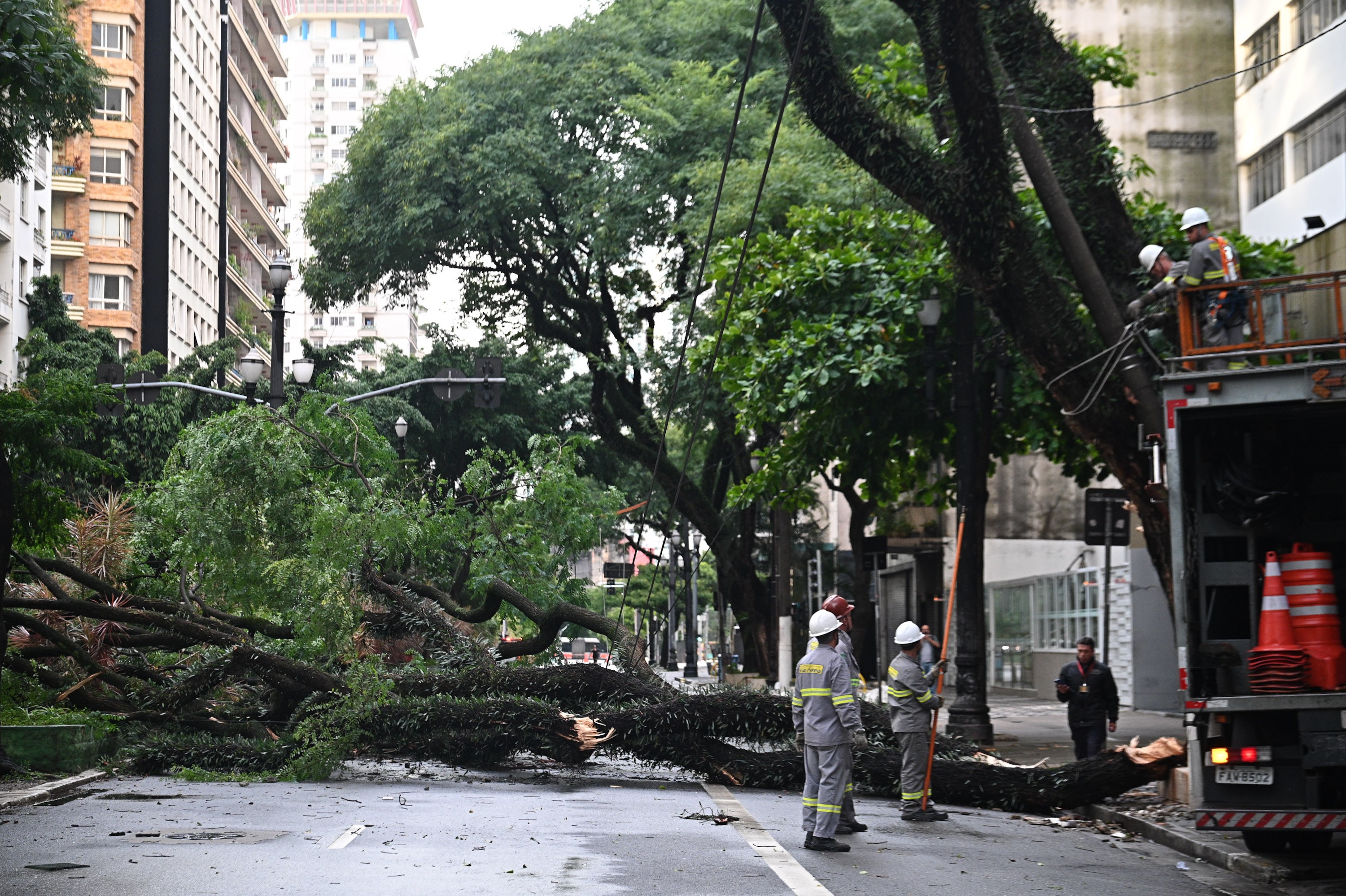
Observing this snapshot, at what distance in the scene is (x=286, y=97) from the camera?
152 metres

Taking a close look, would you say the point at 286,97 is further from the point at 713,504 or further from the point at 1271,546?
the point at 1271,546

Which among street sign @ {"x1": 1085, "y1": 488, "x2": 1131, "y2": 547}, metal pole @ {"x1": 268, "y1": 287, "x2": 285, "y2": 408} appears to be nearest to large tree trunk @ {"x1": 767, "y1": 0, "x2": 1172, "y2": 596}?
street sign @ {"x1": 1085, "y1": 488, "x2": 1131, "y2": 547}

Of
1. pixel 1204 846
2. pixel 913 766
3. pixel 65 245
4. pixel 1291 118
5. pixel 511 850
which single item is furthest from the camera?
pixel 65 245

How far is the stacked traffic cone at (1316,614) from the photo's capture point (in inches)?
384

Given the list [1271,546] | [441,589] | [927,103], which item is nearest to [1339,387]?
[1271,546]

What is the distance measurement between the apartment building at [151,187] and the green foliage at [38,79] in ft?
112

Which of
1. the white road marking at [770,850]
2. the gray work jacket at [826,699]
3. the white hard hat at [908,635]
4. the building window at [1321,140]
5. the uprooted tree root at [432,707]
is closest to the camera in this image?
the white road marking at [770,850]

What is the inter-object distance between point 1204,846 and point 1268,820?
1.72 m

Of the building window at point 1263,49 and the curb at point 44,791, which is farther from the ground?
Answer: the building window at point 1263,49

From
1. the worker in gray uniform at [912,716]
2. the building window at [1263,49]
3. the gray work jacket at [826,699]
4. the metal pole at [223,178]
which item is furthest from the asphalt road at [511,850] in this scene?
the metal pole at [223,178]

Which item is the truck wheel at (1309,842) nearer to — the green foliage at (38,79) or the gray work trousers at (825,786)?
the gray work trousers at (825,786)

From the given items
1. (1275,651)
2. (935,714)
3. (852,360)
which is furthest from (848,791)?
(852,360)

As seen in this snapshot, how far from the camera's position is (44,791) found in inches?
521

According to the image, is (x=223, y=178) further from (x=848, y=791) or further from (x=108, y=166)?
(x=848, y=791)
